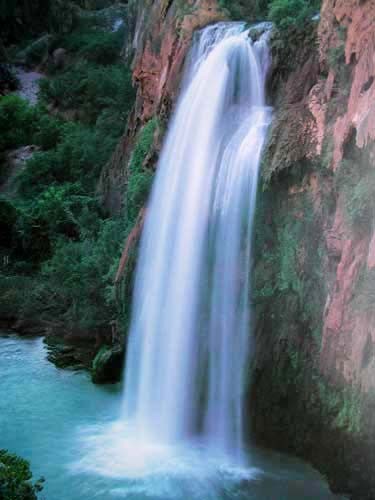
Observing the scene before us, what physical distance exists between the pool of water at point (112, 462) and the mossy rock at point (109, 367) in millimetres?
689

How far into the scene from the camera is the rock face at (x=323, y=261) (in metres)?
7.74

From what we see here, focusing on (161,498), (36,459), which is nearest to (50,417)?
(36,459)

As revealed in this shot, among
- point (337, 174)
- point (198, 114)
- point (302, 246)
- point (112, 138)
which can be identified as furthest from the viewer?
point (112, 138)

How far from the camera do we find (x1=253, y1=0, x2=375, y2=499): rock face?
7.74 m

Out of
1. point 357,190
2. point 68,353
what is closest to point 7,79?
point 68,353

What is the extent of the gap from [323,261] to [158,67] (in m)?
10.4

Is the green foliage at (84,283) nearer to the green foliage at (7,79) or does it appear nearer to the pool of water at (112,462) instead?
the pool of water at (112,462)

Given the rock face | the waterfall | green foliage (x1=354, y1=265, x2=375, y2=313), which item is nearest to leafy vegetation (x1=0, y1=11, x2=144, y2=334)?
the waterfall

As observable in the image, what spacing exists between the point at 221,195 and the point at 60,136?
1877 centimetres

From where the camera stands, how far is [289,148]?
9.38 meters

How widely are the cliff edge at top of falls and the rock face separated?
163 inches

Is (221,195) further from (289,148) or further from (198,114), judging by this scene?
(198,114)

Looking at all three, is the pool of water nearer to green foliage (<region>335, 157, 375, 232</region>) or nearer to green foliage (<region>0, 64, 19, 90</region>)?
green foliage (<region>335, 157, 375, 232</region>)

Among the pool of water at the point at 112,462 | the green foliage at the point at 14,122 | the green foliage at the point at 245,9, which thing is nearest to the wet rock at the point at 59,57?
the green foliage at the point at 14,122
